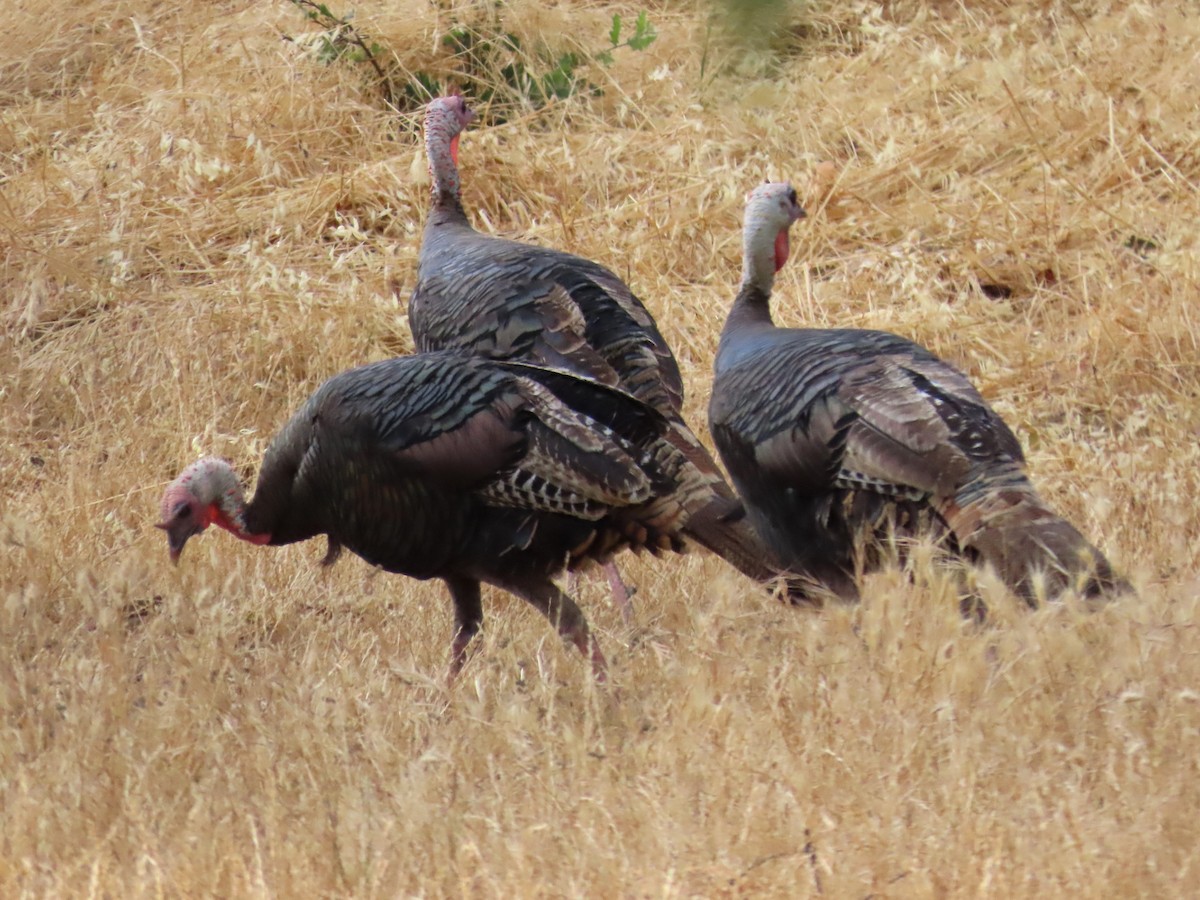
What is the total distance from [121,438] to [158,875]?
155 inches

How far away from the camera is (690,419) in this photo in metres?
6.34

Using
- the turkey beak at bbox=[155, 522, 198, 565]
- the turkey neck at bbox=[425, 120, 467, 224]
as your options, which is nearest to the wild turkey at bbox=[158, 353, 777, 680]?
the turkey beak at bbox=[155, 522, 198, 565]

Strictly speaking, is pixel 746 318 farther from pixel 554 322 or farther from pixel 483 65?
pixel 483 65

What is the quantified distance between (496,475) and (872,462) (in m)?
0.89

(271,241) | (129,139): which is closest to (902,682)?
(271,241)

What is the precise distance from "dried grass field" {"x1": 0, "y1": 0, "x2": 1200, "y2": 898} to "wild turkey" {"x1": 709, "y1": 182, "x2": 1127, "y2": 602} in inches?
8.1

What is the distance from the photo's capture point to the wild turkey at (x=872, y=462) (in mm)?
3770

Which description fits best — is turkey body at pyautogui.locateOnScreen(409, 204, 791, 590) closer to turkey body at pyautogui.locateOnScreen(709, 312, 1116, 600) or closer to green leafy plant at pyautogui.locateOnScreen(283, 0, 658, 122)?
turkey body at pyautogui.locateOnScreen(709, 312, 1116, 600)

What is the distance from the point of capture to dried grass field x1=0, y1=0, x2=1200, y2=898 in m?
2.79

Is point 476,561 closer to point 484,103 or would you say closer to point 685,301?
point 685,301

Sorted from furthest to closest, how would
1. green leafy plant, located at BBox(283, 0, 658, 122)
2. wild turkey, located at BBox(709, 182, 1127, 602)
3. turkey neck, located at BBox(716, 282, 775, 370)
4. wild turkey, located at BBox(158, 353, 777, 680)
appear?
green leafy plant, located at BBox(283, 0, 658, 122), turkey neck, located at BBox(716, 282, 775, 370), wild turkey, located at BBox(158, 353, 777, 680), wild turkey, located at BBox(709, 182, 1127, 602)

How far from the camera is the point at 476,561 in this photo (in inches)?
170

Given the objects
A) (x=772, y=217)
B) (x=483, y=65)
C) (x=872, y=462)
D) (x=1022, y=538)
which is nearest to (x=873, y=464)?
(x=872, y=462)

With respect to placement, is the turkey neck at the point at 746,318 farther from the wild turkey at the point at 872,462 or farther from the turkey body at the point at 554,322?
the wild turkey at the point at 872,462
